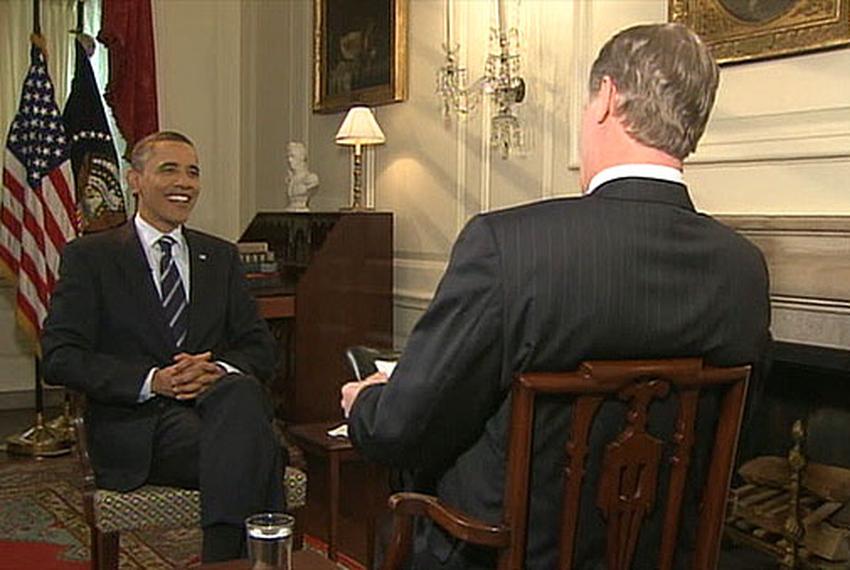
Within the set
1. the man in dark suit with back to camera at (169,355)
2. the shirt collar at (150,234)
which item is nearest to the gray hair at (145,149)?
the man in dark suit with back to camera at (169,355)

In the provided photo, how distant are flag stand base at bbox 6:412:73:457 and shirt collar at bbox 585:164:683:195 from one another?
14.2ft

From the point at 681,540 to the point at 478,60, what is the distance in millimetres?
3214

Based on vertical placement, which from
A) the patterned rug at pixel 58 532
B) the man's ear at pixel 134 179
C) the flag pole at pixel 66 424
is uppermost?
the man's ear at pixel 134 179

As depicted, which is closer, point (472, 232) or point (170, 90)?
point (472, 232)

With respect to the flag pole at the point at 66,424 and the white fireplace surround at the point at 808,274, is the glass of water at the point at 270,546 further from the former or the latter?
the flag pole at the point at 66,424

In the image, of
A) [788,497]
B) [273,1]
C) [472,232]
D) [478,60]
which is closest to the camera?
[472,232]

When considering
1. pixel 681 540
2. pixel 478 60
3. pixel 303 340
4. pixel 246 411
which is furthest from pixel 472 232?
pixel 303 340

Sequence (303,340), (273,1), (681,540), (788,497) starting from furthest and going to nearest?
(273,1) < (303,340) < (788,497) < (681,540)

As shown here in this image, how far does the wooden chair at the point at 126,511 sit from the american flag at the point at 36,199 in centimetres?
278

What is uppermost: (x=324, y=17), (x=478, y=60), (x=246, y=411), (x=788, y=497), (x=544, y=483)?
(x=324, y=17)

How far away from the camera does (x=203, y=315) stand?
126 inches

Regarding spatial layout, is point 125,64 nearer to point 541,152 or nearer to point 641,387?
point 541,152

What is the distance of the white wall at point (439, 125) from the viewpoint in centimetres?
312

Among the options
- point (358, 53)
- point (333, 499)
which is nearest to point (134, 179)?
point (333, 499)
